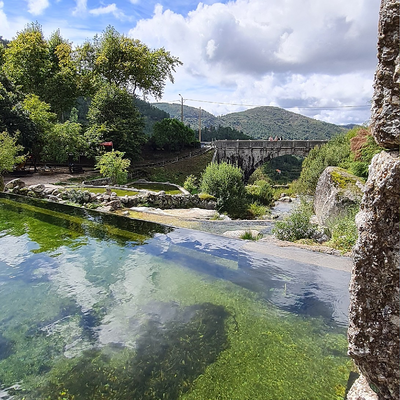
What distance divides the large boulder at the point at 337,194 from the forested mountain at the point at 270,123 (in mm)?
95529

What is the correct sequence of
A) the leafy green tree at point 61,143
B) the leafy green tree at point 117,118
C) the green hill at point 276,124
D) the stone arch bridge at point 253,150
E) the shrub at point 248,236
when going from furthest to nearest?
the green hill at point 276,124 → the stone arch bridge at point 253,150 → the leafy green tree at point 117,118 → the leafy green tree at point 61,143 → the shrub at point 248,236

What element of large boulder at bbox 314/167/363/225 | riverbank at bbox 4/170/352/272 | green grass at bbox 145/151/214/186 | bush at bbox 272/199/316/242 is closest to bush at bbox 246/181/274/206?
green grass at bbox 145/151/214/186

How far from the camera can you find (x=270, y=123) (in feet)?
399

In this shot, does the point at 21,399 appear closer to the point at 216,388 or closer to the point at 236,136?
the point at 216,388

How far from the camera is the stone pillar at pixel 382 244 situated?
6.32ft

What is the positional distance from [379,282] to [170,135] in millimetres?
37598

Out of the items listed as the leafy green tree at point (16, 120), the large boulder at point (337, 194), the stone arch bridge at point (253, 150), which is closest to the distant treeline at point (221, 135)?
the stone arch bridge at point (253, 150)

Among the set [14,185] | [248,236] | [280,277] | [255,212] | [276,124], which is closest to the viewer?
[280,277]

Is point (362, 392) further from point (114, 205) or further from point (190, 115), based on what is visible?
point (190, 115)

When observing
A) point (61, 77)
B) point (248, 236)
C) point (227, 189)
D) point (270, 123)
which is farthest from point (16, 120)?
point (270, 123)

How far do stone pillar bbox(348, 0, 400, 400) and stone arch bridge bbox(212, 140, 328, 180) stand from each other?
35733 millimetres

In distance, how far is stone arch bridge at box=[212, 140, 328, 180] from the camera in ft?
121

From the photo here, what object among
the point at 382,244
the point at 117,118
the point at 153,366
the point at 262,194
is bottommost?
the point at 262,194

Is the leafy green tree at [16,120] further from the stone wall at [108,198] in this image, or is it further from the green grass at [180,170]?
the green grass at [180,170]
